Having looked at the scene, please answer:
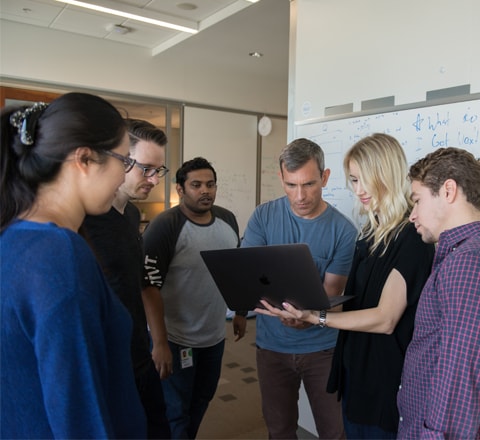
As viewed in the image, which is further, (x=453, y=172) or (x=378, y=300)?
(x=378, y=300)

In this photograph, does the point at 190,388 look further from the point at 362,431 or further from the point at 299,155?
the point at 299,155

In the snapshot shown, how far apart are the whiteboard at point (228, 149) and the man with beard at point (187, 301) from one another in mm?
3180

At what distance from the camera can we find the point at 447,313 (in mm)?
1024

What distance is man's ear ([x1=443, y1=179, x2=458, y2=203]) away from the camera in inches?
44.5

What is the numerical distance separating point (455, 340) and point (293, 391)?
1.05m

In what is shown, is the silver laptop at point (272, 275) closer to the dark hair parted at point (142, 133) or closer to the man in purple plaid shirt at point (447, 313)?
the man in purple plaid shirt at point (447, 313)

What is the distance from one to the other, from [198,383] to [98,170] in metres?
1.61

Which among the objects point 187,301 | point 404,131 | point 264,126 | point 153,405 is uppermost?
point 264,126

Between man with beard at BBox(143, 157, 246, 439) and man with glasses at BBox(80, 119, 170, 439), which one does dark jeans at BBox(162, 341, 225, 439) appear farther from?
man with glasses at BBox(80, 119, 170, 439)

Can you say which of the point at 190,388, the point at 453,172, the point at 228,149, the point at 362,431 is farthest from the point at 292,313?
the point at 228,149

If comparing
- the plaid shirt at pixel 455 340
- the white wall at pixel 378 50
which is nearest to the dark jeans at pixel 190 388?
the plaid shirt at pixel 455 340

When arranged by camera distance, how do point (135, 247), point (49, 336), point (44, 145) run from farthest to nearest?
point (135, 247) < point (44, 145) < point (49, 336)

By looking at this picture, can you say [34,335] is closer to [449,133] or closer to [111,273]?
[111,273]

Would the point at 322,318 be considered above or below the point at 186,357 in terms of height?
above
